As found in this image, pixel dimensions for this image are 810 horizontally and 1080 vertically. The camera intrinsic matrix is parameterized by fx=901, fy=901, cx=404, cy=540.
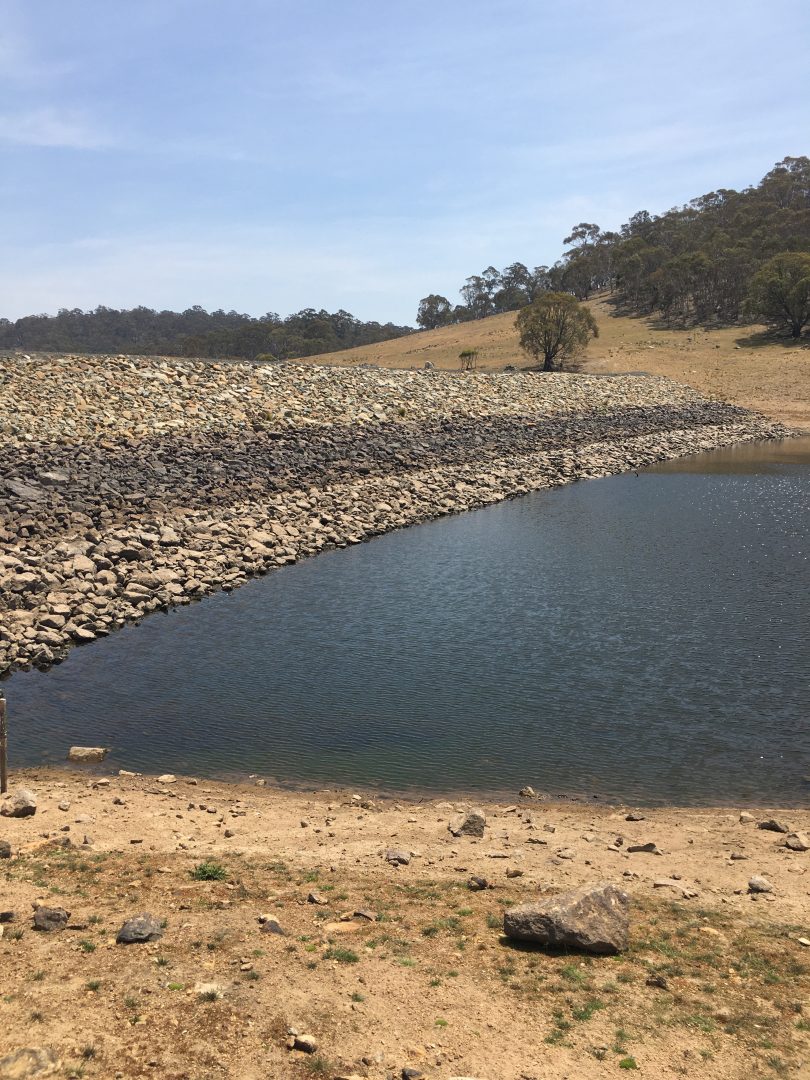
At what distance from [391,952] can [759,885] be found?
4602 millimetres

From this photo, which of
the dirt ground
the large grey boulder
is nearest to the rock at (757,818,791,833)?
the dirt ground

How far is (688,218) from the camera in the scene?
146125 millimetres

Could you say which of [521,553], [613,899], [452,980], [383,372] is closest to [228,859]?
[452,980]

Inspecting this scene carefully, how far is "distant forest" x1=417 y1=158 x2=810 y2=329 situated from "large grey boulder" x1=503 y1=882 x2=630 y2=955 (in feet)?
324

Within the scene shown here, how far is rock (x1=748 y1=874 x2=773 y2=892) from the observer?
1059cm

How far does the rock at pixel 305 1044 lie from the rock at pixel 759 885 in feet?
18.9

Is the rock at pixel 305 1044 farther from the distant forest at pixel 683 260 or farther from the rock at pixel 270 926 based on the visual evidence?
the distant forest at pixel 683 260

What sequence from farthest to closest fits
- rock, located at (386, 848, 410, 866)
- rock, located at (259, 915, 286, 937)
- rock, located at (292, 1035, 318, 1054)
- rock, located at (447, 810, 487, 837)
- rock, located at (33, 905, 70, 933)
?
rock, located at (447, 810, 487, 837) < rock, located at (386, 848, 410, 866) < rock, located at (259, 915, 286, 937) < rock, located at (33, 905, 70, 933) < rock, located at (292, 1035, 318, 1054)

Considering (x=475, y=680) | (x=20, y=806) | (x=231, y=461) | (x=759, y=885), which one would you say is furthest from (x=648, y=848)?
(x=231, y=461)

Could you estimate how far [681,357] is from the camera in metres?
88.4

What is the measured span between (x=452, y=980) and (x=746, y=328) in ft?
330

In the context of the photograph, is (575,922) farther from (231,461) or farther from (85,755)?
(231,461)

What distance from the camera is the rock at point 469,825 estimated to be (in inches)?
492

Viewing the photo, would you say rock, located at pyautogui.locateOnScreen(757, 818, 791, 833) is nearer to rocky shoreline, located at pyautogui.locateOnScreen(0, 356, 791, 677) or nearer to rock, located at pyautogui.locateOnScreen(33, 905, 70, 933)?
rock, located at pyautogui.locateOnScreen(33, 905, 70, 933)
